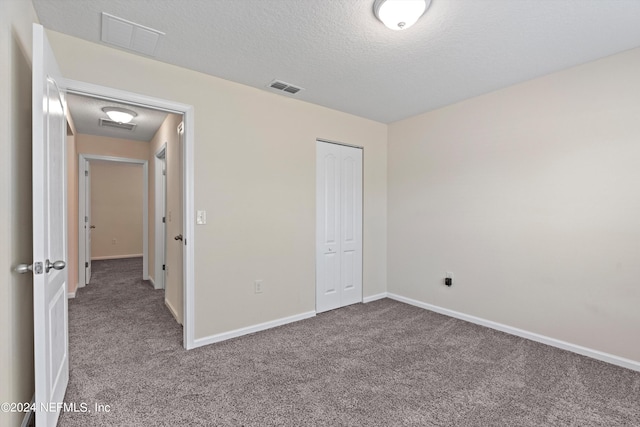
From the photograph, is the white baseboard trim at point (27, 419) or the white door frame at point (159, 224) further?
the white door frame at point (159, 224)

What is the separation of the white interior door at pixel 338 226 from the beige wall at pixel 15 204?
252cm

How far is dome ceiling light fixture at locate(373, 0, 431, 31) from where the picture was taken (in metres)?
1.71

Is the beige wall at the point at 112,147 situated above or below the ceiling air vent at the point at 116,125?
below

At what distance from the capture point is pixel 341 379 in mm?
2180

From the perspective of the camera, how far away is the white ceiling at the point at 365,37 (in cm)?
182

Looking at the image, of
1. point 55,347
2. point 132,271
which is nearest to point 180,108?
point 55,347

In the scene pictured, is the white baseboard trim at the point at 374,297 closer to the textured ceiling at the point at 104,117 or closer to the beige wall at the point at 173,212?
the beige wall at the point at 173,212

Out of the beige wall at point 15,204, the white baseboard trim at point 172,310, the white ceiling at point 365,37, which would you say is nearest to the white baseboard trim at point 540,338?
the white ceiling at point 365,37

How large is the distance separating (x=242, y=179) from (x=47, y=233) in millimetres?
1660

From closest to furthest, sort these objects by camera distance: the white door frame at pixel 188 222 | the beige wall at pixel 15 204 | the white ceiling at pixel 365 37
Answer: the beige wall at pixel 15 204
the white ceiling at pixel 365 37
the white door frame at pixel 188 222

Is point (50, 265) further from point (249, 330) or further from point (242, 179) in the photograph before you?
point (249, 330)

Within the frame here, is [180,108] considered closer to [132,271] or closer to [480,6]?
[480,6]

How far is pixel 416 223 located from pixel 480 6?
2534 mm

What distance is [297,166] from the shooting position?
340 centimetres
